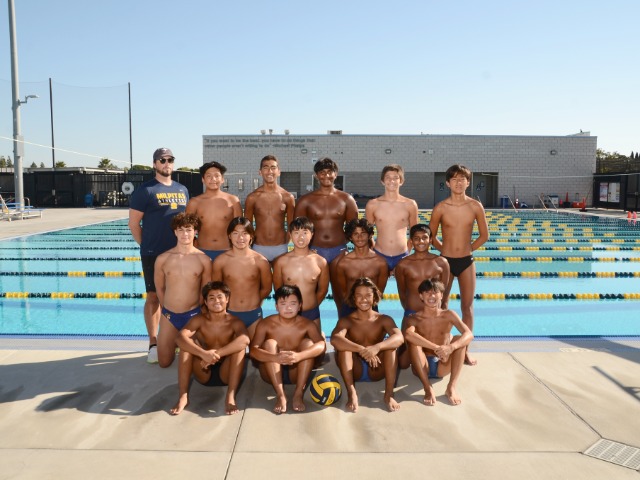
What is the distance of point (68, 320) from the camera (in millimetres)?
6727

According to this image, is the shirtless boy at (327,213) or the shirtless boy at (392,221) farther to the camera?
the shirtless boy at (392,221)

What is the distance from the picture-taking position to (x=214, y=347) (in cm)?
365

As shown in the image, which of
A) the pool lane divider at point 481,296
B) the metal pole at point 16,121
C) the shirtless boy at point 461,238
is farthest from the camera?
the metal pole at point 16,121

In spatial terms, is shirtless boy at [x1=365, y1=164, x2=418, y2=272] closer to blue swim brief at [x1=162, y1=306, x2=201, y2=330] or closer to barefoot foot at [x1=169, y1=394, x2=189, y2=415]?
blue swim brief at [x1=162, y1=306, x2=201, y2=330]

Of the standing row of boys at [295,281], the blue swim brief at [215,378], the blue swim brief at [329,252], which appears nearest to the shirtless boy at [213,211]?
the standing row of boys at [295,281]

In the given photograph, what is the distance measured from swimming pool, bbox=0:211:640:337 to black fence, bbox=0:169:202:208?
1557cm

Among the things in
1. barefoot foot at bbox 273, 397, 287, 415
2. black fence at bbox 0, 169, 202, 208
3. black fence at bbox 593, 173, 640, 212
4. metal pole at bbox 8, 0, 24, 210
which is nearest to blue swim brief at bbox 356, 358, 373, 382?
barefoot foot at bbox 273, 397, 287, 415

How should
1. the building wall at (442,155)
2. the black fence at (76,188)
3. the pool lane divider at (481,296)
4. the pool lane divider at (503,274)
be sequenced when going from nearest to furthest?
1. the pool lane divider at (481,296)
2. the pool lane divider at (503,274)
3. the black fence at (76,188)
4. the building wall at (442,155)

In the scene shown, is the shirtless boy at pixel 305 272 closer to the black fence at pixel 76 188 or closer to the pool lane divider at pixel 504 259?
the pool lane divider at pixel 504 259

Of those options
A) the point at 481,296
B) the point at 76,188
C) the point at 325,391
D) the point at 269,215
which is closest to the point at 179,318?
the point at 269,215

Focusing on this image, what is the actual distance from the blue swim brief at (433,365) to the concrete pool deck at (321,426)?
134 mm

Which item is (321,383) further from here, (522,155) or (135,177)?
(522,155)

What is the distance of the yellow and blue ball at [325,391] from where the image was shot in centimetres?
337

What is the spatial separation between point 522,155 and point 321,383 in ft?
97.4
